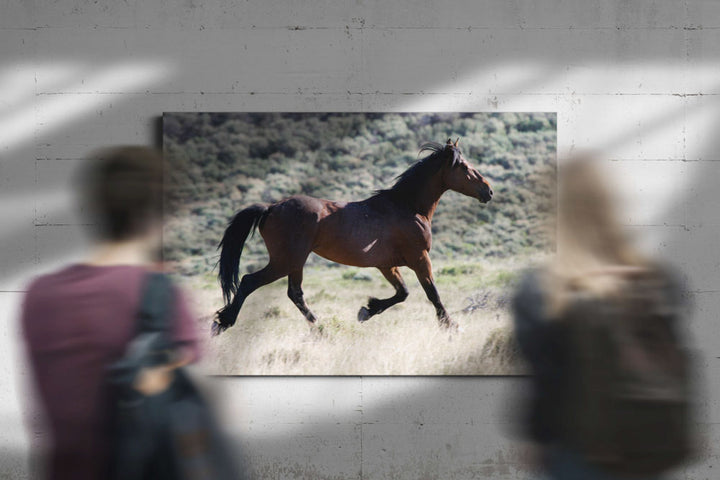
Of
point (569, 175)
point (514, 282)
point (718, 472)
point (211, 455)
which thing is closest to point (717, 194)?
point (514, 282)

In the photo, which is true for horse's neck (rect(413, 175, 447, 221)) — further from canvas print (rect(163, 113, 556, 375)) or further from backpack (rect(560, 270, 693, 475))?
backpack (rect(560, 270, 693, 475))

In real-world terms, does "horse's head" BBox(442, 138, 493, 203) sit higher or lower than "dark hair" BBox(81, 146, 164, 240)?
higher

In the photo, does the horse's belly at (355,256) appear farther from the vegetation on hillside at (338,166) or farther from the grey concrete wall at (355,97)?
the grey concrete wall at (355,97)

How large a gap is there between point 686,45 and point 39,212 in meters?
3.83

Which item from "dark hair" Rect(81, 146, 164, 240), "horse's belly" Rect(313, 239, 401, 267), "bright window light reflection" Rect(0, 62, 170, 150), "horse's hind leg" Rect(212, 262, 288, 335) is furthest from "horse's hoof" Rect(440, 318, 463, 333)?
"dark hair" Rect(81, 146, 164, 240)

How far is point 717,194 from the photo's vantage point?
4367 millimetres

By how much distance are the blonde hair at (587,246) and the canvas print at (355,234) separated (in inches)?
104

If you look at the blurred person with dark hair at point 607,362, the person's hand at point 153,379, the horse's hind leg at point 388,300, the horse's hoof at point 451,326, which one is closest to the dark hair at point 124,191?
the person's hand at point 153,379

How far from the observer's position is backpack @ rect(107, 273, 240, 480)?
1515 millimetres

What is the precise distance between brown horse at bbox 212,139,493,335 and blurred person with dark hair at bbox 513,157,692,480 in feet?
8.79

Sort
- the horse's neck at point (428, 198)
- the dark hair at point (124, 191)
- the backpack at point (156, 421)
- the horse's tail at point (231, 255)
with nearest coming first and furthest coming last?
the backpack at point (156, 421) < the dark hair at point (124, 191) < the horse's tail at point (231, 255) < the horse's neck at point (428, 198)

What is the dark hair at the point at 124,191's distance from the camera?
164cm

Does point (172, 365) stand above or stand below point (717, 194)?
below

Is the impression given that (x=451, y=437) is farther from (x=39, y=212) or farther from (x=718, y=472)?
(x=39, y=212)
